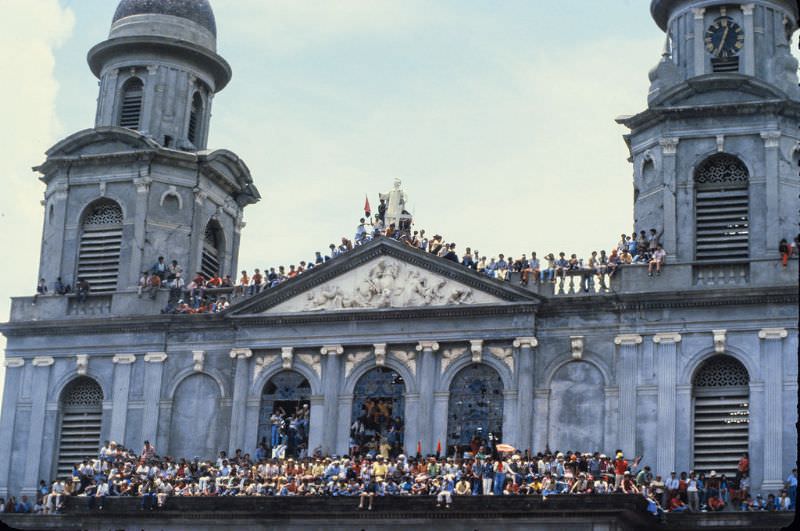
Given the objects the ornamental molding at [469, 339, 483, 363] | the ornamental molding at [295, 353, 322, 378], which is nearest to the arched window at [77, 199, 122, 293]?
the ornamental molding at [295, 353, 322, 378]

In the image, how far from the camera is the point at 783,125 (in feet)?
168

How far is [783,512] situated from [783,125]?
12.1 metres

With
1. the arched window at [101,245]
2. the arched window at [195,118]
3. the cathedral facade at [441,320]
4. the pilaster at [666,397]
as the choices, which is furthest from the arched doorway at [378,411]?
the arched window at [195,118]

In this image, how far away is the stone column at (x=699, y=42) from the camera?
53219 mm

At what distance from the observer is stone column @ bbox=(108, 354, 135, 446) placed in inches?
2143

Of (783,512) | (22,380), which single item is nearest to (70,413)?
(22,380)

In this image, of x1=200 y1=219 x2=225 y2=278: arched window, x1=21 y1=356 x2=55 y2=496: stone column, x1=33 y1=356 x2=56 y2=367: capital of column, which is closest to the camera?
x1=21 y1=356 x2=55 y2=496: stone column

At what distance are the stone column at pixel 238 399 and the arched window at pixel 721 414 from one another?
13.8m

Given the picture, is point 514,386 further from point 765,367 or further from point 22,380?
point 22,380

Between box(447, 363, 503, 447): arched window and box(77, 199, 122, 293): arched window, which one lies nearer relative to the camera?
box(447, 363, 503, 447): arched window

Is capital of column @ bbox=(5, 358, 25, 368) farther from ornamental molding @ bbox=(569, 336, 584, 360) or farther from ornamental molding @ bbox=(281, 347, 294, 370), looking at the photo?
ornamental molding @ bbox=(569, 336, 584, 360)

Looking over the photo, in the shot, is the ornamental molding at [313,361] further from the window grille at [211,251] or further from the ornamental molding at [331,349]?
the window grille at [211,251]

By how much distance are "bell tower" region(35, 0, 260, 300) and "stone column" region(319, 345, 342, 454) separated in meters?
7.26

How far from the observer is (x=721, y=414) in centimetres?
4897
